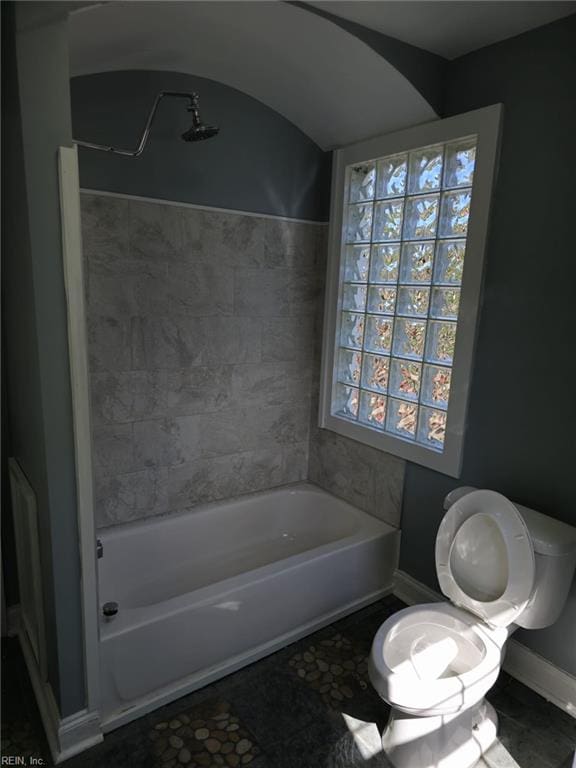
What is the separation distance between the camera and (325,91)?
2326 mm

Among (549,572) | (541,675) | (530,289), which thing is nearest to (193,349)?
(530,289)

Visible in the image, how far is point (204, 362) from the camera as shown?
2.64 metres

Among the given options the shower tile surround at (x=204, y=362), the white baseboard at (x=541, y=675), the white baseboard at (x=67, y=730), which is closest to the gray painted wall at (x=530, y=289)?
the white baseboard at (x=541, y=675)

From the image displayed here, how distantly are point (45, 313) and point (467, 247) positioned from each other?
5.37 feet

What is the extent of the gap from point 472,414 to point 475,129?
117 cm

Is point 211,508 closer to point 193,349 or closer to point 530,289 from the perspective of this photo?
point 193,349

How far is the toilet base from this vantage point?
1714 mm

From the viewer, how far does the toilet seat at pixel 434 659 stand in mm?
1599

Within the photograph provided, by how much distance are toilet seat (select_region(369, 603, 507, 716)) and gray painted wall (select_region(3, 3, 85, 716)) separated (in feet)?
3.37

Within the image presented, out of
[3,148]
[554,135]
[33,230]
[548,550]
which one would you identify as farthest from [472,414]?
[3,148]

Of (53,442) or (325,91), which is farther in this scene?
(325,91)

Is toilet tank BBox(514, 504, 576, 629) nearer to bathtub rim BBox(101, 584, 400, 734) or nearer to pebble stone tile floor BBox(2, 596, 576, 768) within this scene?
pebble stone tile floor BBox(2, 596, 576, 768)

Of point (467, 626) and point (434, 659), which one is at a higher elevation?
point (467, 626)

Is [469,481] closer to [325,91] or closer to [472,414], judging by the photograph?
[472,414]
